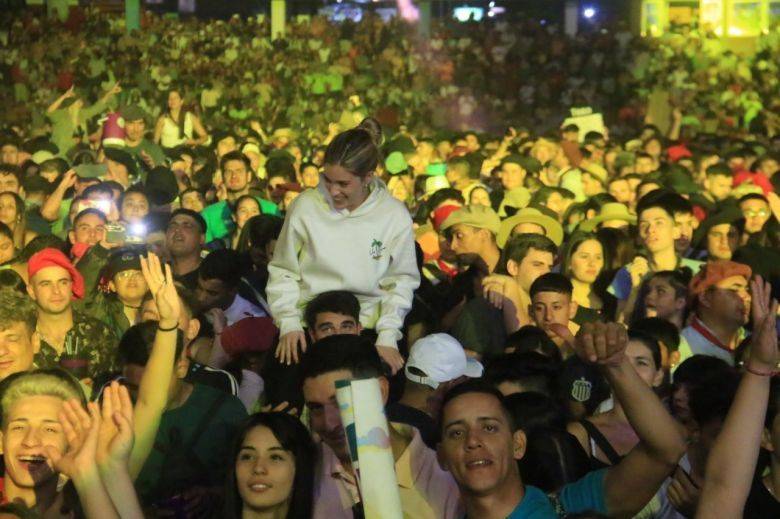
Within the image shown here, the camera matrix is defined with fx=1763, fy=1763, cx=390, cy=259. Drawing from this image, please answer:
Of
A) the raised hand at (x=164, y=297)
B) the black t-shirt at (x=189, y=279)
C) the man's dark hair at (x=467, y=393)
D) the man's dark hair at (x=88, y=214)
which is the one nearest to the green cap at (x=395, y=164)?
the man's dark hair at (x=88, y=214)

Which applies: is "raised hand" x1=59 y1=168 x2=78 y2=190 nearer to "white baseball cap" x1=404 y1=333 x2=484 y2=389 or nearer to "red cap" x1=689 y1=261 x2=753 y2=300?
"red cap" x1=689 y1=261 x2=753 y2=300

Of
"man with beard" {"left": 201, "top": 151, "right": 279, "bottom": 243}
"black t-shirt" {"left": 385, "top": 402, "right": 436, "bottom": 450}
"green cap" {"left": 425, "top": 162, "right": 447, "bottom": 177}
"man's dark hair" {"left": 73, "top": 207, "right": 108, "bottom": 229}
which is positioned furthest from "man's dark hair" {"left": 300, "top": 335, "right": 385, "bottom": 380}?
"green cap" {"left": 425, "top": 162, "right": 447, "bottom": 177}

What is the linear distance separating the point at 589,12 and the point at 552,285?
26.1 meters

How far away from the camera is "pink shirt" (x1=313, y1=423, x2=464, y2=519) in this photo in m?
5.48

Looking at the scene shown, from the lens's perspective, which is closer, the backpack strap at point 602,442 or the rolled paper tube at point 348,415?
the rolled paper tube at point 348,415

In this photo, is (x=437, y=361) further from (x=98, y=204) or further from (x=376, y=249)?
(x=98, y=204)

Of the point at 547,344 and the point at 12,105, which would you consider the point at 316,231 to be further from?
the point at 12,105

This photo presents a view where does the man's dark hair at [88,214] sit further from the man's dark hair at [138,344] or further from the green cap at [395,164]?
the green cap at [395,164]

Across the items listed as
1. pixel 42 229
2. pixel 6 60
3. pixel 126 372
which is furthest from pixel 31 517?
pixel 6 60

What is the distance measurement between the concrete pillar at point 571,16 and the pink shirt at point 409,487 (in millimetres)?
27623

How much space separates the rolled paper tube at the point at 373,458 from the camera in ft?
13.5

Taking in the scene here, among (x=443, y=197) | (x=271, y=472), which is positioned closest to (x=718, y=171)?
(x=443, y=197)

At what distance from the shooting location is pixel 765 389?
15.8 feet

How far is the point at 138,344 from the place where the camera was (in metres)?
6.52
